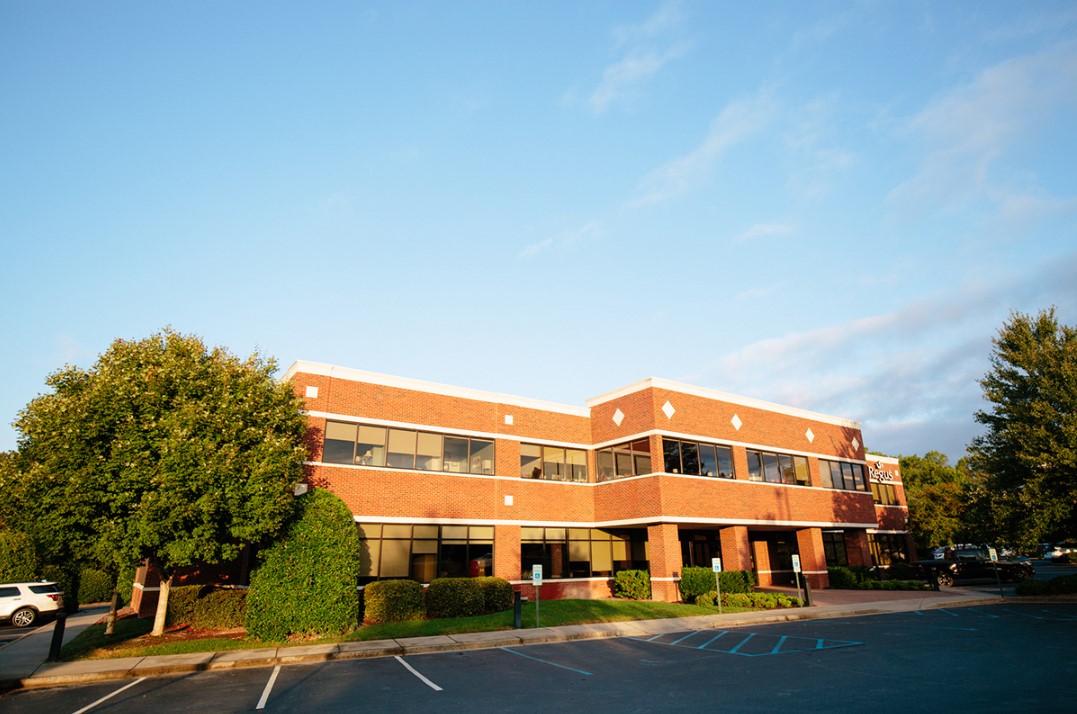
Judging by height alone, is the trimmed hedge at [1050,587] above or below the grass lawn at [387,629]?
above

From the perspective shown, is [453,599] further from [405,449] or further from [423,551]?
[405,449]

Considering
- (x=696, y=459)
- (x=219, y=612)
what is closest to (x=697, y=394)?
(x=696, y=459)

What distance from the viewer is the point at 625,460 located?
28.4 meters

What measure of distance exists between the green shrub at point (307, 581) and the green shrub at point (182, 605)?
158 inches

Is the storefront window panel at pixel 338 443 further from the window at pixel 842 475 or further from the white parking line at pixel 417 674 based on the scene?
the window at pixel 842 475

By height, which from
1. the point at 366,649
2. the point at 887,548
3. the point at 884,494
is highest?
the point at 884,494

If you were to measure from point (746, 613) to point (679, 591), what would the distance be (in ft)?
13.6

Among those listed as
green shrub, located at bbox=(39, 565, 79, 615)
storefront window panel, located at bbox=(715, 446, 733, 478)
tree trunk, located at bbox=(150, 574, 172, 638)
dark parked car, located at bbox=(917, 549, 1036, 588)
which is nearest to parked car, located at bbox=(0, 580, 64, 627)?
green shrub, located at bbox=(39, 565, 79, 615)

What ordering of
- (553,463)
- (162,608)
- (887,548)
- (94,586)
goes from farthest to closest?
1. (887,548)
2. (94,586)
3. (553,463)
4. (162,608)

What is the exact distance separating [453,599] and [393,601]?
7.14 ft

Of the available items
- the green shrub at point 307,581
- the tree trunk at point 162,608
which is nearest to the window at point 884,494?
the green shrub at point 307,581

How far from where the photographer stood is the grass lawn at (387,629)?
15797 millimetres

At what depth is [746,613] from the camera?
21703 mm

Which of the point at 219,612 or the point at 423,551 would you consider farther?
the point at 423,551
